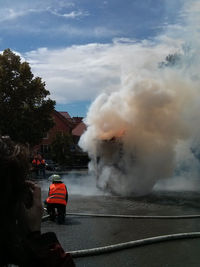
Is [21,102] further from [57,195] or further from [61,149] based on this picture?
[57,195]

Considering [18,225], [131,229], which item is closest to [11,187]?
[18,225]

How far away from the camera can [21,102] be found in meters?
27.4

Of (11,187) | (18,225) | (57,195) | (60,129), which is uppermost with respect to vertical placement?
(60,129)

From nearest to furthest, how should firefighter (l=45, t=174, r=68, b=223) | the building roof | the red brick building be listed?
firefighter (l=45, t=174, r=68, b=223) → the red brick building → the building roof

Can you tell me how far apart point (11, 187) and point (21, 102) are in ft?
88.0

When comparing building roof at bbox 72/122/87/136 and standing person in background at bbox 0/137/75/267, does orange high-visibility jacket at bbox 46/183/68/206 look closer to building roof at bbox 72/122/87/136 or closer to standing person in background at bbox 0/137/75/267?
standing person in background at bbox 0/137/75/267

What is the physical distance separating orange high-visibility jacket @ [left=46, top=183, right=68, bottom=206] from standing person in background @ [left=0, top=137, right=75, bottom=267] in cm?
660

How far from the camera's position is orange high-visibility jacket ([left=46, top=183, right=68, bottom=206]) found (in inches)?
317

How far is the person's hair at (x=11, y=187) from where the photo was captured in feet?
4.68

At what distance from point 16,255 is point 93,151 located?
41.5 feet

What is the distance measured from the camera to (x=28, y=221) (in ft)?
5.25

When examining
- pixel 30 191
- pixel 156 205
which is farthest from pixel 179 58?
pixel 30 191

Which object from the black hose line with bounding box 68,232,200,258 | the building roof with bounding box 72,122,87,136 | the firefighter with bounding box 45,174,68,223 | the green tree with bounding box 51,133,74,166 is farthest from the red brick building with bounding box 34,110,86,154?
the black hose line with bounding box 68,232,200,258

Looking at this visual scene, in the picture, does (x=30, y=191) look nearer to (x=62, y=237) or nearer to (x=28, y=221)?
(x=28, y=221)
